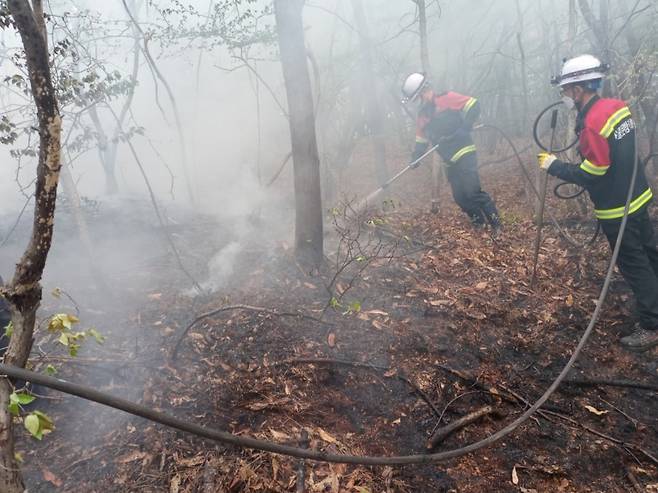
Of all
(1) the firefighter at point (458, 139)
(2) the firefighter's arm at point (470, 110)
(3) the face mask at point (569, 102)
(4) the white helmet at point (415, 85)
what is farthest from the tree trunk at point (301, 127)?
(3) the face mask at point (569, 102)

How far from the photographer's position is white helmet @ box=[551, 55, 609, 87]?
385 centimetres

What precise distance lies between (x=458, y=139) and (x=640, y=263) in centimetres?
318

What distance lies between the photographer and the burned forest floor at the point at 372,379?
8.56ft

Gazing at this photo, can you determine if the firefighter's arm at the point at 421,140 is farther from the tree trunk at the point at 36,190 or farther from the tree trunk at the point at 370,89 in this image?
the tree trunk at the point at 36,190

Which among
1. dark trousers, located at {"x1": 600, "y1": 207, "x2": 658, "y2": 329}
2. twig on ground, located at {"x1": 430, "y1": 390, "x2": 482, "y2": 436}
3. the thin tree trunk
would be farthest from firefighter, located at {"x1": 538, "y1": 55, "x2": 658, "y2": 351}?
the thin tree trunk

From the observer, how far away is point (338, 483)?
2506 millimetres

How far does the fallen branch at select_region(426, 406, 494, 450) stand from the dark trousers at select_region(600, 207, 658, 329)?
6.18 feet

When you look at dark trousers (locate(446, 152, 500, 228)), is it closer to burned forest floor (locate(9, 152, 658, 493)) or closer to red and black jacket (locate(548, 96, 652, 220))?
burned forest floor (locate(9, 152, 658, 493))

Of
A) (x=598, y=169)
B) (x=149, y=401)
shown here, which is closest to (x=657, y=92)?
(x=598, y=169)

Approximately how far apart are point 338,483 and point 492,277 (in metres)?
3.14

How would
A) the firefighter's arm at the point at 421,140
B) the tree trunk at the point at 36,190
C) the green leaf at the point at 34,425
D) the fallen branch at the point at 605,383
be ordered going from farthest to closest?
the firefighter's arm at the point at 421,140, the fallen branch at the point at 605,383, the tree trunk at the point at 36,190, the green leaf at the point at 34,425

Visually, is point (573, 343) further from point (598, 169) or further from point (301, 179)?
point (301, 179)

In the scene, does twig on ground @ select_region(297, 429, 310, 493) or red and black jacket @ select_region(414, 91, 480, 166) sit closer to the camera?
twig on ground @ select_region(297, 429, 310, 493)

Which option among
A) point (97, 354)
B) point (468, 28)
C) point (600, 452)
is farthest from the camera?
point (468, 28)
